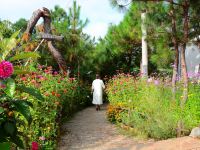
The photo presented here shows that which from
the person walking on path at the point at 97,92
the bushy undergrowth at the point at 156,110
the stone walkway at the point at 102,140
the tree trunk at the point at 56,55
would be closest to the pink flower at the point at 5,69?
the stone walkway at the point at 102,140

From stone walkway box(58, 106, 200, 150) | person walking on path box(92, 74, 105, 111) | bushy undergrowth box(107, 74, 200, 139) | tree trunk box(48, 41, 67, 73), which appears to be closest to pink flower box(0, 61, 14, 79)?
stone walkway box(58, 106, 200, 150)

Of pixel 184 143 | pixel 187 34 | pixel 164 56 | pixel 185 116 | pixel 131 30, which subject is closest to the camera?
pixel 184 143

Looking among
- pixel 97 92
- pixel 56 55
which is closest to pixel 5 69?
pixel 56 55

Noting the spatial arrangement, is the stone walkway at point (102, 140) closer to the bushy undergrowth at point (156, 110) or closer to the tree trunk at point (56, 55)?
the bushy undergrowth at point (156, 110)

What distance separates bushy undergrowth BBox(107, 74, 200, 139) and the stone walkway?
1.27 feet

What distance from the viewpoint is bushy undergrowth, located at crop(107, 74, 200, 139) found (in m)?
9.05

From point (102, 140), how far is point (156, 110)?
4.51 feet

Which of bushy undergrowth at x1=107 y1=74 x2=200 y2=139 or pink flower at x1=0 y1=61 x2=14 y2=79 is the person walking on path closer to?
bushy undergrowth at x1=107 y1=74 x2=200 y2=139

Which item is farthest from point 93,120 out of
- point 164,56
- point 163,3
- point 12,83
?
point 12,83

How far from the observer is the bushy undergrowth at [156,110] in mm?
9055

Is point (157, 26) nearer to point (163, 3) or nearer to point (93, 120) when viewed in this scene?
point (163, 3)

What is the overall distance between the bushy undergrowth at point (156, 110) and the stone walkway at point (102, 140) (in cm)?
39

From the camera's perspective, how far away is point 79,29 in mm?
22719

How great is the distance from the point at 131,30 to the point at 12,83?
1803cm
